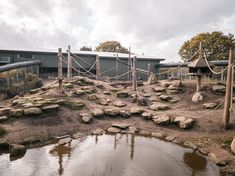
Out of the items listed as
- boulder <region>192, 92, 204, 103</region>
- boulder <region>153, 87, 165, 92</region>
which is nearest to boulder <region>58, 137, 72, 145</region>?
boulder <region>192, 92, 204, 103</region>

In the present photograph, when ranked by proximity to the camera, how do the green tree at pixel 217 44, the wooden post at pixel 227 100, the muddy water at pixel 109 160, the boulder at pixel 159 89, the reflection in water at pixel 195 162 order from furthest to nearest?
the green tree at pixel 217 44 → the boulder at pixel 159 89 → the wooden post at pixel 227 100 → the reflection in water at pixel 195 162 → the muddy water at pixel 109 160

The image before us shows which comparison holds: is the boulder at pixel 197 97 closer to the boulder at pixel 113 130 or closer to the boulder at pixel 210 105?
the boulder at pixel 210 105

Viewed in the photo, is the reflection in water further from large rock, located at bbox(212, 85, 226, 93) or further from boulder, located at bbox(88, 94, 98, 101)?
boulder, located at bbox(88, 94, 98, 101)

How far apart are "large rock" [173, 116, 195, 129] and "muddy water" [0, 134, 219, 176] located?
1.54 meters

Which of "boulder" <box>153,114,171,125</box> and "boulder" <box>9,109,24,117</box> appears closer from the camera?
"boulder" <box>9,109,24,117</box>

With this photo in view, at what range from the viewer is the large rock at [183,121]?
30.0 feet

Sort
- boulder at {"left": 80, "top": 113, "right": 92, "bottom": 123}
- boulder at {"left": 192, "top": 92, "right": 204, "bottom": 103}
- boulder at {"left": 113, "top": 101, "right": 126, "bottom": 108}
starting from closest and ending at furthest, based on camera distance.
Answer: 1. boulder at {"left": 80, "top": 113, "right": 92, "bottom": 123}
2. boulder at {"left": 113, "top": 101, "right": 126, "bottom": 108}
3. boulder at {"left": 192, "top": 92, "right": 204, "bottom": 103}

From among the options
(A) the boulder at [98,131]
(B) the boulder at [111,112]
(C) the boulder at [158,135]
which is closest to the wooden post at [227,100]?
(C) the boulder at [158,135]

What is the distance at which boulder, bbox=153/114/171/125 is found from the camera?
966 centimetres

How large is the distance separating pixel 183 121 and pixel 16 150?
687 centimetres

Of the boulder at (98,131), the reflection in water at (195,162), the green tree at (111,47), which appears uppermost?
the green tree at (111,47)

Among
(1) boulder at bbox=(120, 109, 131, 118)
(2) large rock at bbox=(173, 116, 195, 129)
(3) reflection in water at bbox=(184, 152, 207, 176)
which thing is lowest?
(3) reflection in water at bbox=(184, 152, 207, 176)

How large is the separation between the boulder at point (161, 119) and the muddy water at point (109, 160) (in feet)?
5.14

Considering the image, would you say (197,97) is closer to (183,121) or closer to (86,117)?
(183,121)
